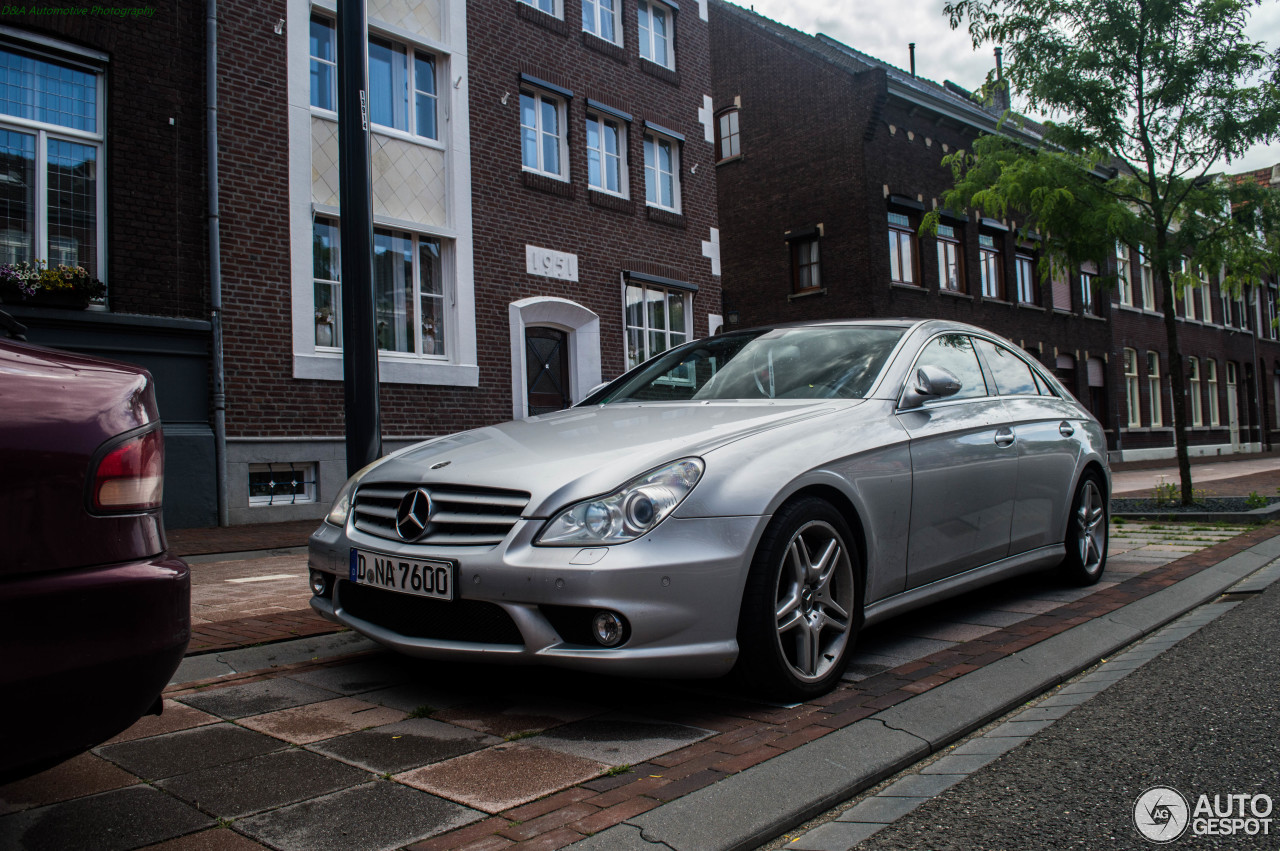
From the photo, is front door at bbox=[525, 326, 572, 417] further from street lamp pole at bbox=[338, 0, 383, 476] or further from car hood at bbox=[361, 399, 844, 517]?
car hood at bbox=[361, 399, 844, 517]

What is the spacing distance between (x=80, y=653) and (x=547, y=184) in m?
13.1

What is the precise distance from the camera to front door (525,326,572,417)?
1428 centimetres

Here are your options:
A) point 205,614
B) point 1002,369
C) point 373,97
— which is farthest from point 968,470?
point 373,97

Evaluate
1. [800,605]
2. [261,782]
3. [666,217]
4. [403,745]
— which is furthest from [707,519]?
[666,217]

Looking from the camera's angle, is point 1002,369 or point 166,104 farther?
point 166,104

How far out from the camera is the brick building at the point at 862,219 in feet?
71.7

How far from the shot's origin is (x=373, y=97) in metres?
12.5

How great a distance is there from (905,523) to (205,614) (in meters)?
3.57

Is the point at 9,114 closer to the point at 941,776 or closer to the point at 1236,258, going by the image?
the point at 941,776

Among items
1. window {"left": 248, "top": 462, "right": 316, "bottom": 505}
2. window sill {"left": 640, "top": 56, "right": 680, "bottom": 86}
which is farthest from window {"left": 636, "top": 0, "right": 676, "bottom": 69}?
window {"left": 248, "top": 462, "right": 316, "bottom": 505}

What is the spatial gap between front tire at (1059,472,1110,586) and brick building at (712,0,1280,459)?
14892 mm

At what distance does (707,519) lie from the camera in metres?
3.12

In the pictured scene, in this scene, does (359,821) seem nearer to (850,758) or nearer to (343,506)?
(850,758)

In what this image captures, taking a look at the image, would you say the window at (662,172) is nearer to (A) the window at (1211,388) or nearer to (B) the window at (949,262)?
(B) the window at (949,262)
